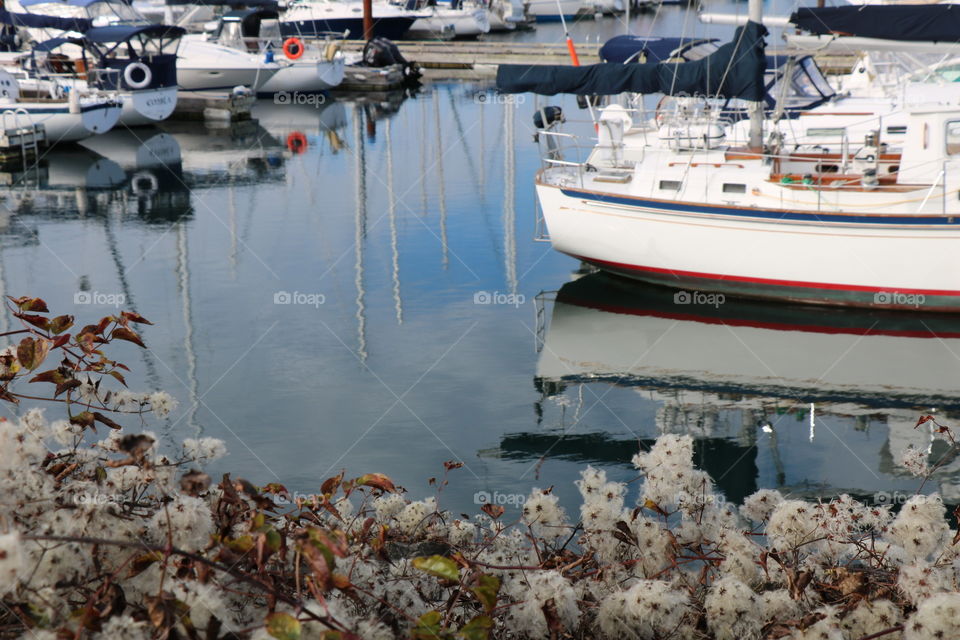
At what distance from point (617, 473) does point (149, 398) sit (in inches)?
234

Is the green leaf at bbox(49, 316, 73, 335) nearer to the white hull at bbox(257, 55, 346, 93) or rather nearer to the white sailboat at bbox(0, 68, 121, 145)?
the white sailboat at bbox(0, 68, 121, 145)

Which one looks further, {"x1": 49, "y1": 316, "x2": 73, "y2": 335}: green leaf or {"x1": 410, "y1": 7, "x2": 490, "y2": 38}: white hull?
{"x1": 410, "y1": 7, "x2": 490, "y2": 38}: white hull

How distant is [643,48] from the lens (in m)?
22.6

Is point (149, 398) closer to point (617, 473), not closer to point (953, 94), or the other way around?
point (617, 473)

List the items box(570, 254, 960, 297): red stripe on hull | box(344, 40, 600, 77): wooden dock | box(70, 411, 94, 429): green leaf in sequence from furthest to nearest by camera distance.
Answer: box(344, 40, 600, 77): wooden dock, box(570, 254, 960, 297): red stripe on hull, box(70, 411, 94, 429): green leaf

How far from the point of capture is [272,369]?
43.0 ft

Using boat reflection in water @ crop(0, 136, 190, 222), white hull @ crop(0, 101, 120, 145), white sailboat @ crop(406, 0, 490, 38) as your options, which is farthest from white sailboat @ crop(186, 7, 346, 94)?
white sailboat @ crop(406, 0, 490, 38)

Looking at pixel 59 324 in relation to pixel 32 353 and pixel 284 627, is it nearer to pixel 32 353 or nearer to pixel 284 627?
pixel 32 353

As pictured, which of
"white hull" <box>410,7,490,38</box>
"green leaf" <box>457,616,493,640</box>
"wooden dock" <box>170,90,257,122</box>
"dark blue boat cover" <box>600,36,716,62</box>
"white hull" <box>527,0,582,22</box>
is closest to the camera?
"green leaf" <box>457,616,493,640</box>

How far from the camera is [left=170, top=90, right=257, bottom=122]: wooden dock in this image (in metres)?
34.0

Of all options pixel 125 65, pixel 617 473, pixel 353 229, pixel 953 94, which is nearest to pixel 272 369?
pixel 617 473

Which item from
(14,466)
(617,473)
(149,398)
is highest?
(14,466)

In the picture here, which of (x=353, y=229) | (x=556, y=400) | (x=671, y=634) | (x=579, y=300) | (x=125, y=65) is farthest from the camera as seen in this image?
(x=125, y=65)

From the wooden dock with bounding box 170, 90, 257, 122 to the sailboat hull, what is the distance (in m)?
20.1
